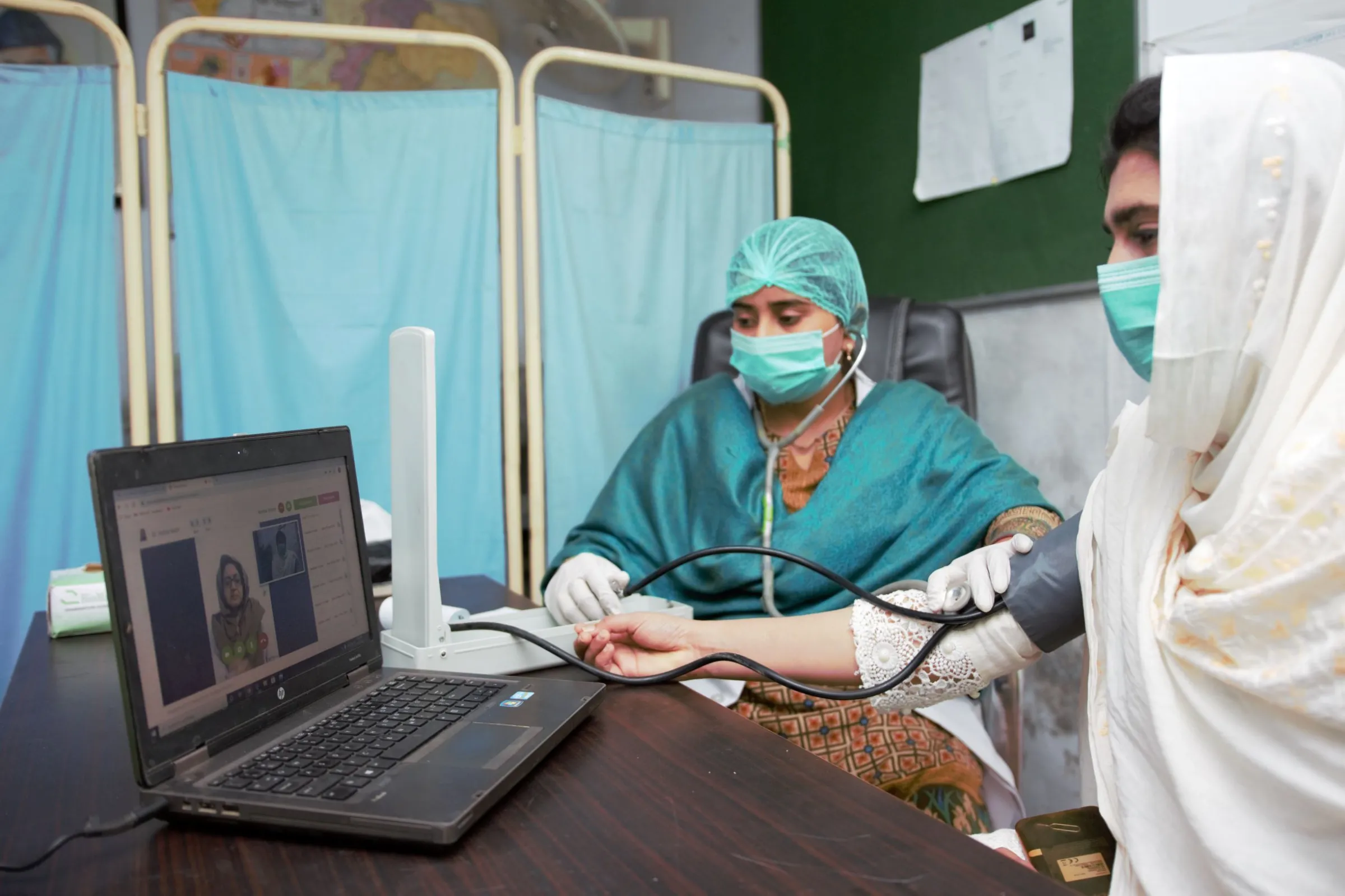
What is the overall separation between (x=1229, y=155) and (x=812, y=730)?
2.86ft

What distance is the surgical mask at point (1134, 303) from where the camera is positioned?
79cm

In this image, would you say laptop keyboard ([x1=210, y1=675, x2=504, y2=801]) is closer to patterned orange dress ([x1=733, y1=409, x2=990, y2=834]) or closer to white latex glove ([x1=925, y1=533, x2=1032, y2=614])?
white latex glove ([x1=925, y1=533, x2=1032, y2=614])

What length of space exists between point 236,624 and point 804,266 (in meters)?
1.21

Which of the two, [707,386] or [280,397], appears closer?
[707,386]

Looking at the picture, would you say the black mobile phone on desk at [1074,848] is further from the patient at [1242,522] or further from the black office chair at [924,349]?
the black office chair at [924,349]

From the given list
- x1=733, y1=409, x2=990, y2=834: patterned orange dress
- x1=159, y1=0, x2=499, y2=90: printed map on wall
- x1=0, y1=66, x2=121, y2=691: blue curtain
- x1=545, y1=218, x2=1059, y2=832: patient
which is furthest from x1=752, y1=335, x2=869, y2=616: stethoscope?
x1=159, y1=0, x2=499, y2=90: printed map on wall

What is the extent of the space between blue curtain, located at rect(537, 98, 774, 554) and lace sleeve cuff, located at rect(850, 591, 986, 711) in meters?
1.30

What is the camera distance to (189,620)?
1.96ft

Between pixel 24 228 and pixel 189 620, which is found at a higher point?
pixel 24 228

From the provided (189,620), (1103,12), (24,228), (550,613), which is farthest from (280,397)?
(1103,12)

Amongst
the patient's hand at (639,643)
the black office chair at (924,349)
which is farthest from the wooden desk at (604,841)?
the black office chair at (924,349)

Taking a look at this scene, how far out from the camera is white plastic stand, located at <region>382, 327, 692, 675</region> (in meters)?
0.82

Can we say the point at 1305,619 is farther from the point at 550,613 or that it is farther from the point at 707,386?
the point at 707,386

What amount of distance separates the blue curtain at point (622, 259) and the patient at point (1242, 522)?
1.54 metres
